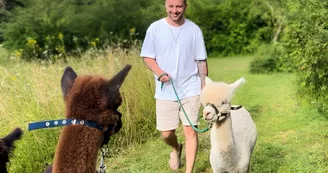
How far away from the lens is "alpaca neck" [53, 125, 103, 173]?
268cm

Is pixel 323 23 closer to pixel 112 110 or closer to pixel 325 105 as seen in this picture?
pixel 325 105

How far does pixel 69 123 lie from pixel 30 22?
1635 centimetres

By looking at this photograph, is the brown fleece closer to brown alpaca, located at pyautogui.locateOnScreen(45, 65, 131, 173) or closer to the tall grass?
brown alpaca, located at pyautogui.locateOnScreen(45, 65, 131, 173)

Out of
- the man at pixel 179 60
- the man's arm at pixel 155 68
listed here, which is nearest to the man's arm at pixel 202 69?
the man at pixel 179 60

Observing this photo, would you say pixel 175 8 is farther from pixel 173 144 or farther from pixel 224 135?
pixel 173 144

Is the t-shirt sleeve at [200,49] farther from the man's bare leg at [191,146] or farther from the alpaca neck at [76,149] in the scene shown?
the alpaca neck at [76,149]

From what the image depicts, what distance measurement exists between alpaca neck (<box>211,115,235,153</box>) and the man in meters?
0.84

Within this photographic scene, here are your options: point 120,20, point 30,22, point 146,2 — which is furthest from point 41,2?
point 146,2

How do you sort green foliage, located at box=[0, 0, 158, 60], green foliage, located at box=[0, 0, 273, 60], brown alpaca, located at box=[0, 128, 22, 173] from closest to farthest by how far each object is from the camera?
brown alpaca, located at box=[0, 128, 22, 173], green foliage, located at box=[0, 0, 273, 60], green foliage, located at box=[0, 0, 158, 60]

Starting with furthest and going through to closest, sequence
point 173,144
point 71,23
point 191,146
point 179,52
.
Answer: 1. point 71,23
2. point 173,144
3. point 191,146
4. point 179,52

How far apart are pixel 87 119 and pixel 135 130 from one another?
191 inches

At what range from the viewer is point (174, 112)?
17.3ft

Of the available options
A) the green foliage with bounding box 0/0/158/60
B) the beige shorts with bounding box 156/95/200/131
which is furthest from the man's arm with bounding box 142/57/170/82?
the green foliage with bounding box 0/0/158/60

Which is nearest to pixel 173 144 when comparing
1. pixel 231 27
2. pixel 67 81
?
pixel 67 81
